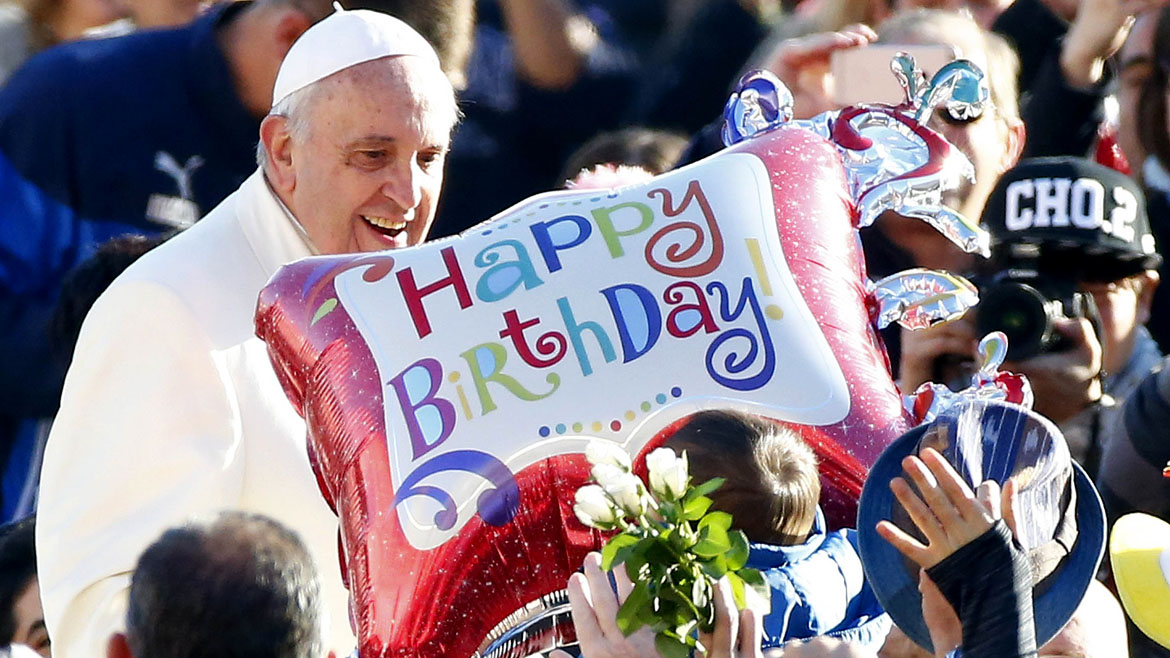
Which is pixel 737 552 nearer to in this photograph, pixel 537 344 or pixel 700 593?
pixel 700 593

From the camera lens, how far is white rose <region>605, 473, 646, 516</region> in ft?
6.97

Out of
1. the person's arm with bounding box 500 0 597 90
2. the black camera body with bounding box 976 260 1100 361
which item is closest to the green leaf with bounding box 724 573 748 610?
the black camera body with bounding box 976 260 1100 361

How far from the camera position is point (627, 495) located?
6.97 feet

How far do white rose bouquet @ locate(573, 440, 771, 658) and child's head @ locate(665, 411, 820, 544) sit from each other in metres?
0.15

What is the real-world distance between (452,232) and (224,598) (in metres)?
2.38

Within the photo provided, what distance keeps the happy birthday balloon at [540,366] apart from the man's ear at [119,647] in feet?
0.87

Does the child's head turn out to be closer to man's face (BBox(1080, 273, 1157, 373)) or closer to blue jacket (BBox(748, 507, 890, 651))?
blue jacket (BBox(748, 507, 890, 651))

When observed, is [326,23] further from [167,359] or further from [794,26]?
[794,26]

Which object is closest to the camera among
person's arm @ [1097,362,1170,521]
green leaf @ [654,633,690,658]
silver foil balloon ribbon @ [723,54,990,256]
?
green leaf @ [654,633,690,658]

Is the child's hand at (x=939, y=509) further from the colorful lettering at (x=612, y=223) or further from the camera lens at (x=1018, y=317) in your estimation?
the camera lens at (x=1018, y=317)

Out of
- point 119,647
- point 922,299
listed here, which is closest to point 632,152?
point 922,299

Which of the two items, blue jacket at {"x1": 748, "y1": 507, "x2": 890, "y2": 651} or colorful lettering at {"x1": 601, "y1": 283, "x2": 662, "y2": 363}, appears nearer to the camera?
blue jacket at {"x1": 748, "y1": 507, "x2": 890, "y2": 651}

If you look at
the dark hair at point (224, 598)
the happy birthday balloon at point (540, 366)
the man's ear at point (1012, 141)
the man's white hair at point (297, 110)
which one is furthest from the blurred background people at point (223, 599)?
the man's ear at point (1012, 141)

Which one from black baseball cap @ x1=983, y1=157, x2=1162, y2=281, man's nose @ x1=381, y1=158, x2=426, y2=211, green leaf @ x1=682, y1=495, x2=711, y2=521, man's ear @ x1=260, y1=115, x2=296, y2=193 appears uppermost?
man's ear @ x1=260, y1=115, x2=296, y2=193
